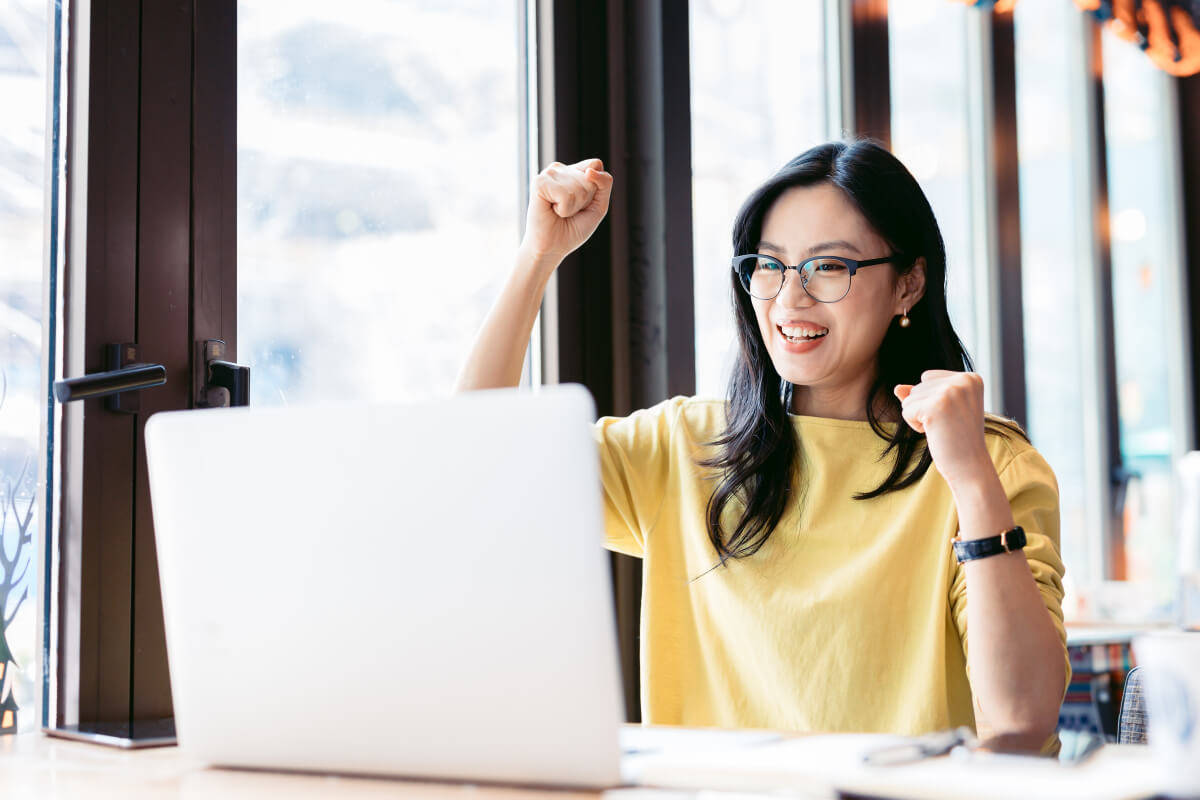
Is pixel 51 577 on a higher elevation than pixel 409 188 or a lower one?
lower

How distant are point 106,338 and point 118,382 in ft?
0.64

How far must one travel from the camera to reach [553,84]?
2.07 metres

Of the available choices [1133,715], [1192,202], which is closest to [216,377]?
[1133,715]

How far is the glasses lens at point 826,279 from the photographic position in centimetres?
143

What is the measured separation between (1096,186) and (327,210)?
3.17m

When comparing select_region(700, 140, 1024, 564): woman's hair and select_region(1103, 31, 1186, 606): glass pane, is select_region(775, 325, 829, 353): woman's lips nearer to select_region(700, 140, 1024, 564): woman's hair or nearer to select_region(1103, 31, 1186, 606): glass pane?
select_region(700, 140, 1024, 564): woman's hair

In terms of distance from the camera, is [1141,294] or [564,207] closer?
[564,207]

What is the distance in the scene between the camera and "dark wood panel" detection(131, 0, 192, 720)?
1436 mm

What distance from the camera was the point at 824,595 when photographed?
52.9 inches

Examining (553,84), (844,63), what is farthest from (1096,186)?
(553,84)

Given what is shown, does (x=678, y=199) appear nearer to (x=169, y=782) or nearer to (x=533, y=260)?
(x=533, y=260)

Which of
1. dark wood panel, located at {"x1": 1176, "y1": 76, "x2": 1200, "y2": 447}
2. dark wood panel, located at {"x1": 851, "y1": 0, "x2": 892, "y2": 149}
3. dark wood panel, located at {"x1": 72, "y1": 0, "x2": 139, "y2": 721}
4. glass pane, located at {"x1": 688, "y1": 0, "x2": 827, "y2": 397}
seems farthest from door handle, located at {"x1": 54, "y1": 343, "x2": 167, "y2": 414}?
dark wood panel, located at {"x1": 1176, "y1": 76, "x2": 1200, "y2": 447}

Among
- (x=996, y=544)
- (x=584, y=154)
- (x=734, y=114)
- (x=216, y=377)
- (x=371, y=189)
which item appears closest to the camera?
(x=996, y=544)

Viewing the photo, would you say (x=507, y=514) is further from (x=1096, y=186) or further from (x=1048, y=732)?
(x=1096, y=186)
